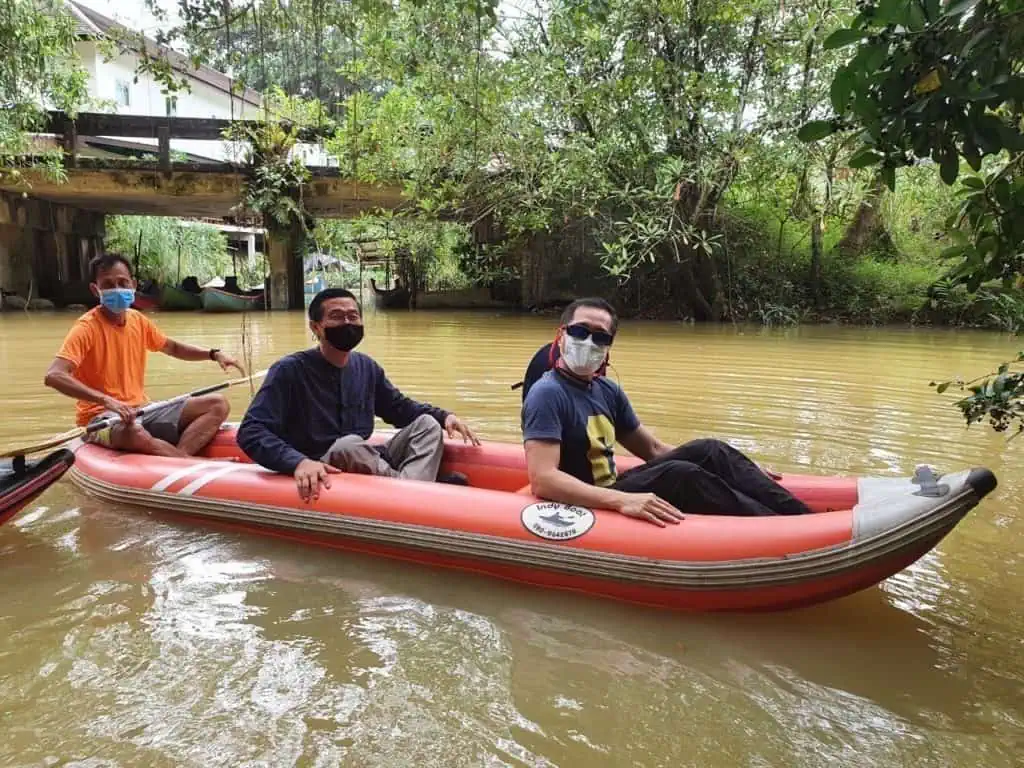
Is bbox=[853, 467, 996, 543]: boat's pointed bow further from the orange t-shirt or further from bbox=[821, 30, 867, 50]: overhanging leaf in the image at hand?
the orange t-shirt

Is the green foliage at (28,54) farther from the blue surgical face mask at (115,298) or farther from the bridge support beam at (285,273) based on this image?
the bridge support beam at (285,273)

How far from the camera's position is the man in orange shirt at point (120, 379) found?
3811mm

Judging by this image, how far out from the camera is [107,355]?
13.1 ft

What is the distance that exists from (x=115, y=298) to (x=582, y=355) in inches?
101

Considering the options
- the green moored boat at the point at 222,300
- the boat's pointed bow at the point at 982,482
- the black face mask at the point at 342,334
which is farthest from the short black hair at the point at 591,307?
the green moored boat at the point at 222,300

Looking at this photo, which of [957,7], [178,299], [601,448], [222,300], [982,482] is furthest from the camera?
[178,299]

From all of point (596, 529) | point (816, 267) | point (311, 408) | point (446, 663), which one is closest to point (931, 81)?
point (596, 529)

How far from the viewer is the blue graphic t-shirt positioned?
9.00ft

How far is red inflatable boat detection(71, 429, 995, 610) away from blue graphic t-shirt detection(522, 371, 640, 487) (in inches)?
8.4

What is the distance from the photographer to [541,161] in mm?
10430

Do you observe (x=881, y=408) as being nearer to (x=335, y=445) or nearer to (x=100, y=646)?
(x=335, y=445)

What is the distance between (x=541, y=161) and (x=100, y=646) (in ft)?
29.6

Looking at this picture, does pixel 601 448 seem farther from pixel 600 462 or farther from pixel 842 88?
pixel 842 88

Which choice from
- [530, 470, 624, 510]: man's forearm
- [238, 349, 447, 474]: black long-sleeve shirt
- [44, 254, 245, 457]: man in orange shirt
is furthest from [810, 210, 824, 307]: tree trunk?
[530, 470, 624, 510]: man's forearm
